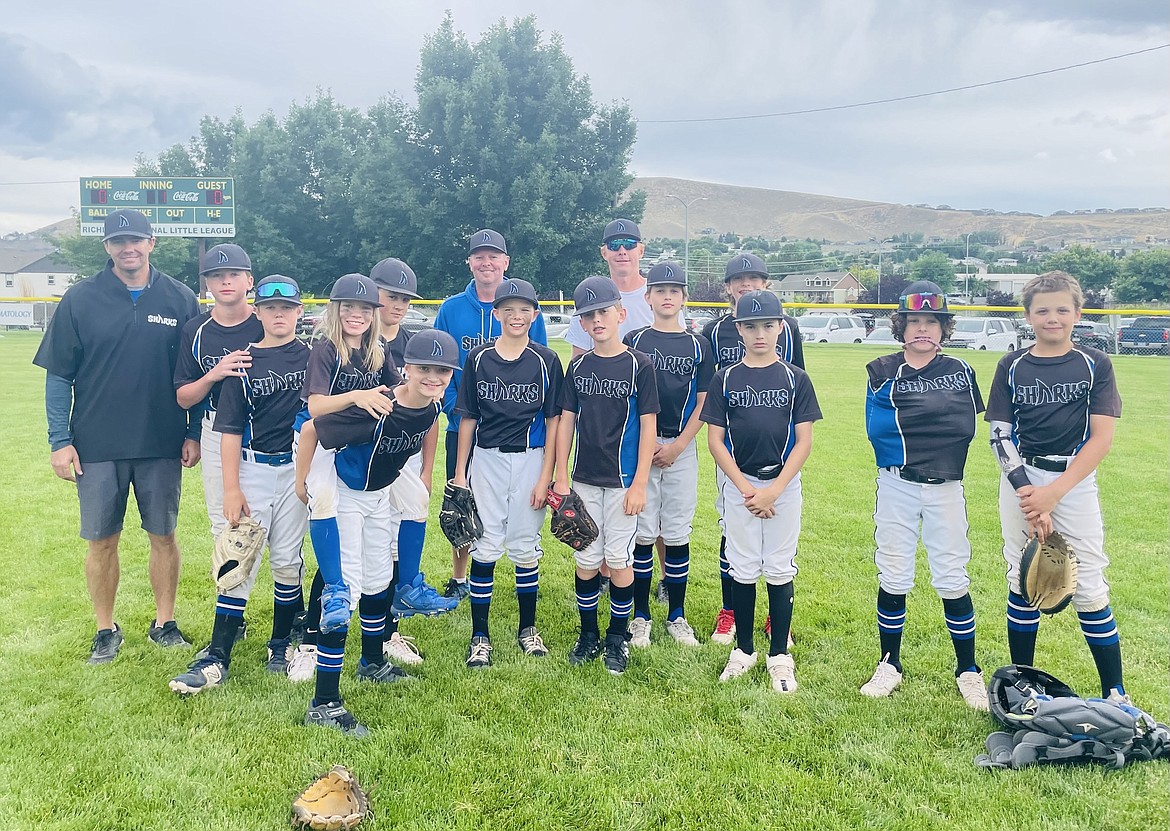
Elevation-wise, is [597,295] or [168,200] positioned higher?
[168,200]

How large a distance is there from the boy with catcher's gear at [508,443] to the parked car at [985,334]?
22.8 m

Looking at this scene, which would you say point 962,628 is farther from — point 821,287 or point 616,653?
point 821,287

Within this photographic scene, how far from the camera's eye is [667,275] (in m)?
4.28

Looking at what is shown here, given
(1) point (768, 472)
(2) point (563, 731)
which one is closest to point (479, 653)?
(2) point (563, 731)

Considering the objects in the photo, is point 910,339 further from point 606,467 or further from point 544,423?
point 544,423

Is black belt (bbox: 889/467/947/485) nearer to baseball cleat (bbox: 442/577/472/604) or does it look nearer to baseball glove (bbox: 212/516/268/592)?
baseball cleat (bbox: 442/577/472/604)

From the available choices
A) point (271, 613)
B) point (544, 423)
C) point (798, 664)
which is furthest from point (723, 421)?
point (271, 613)

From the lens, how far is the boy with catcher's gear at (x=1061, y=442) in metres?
3.29

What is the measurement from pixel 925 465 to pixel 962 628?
805 mm

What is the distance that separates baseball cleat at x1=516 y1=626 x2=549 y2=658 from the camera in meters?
4.11

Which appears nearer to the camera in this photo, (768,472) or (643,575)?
(768,472)

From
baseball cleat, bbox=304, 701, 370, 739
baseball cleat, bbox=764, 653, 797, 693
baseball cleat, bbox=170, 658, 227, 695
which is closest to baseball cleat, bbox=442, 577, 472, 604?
baseball cleat, bbox=170, 658, 227, 695

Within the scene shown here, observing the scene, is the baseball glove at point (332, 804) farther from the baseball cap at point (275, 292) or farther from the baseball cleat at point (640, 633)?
the baseball cap at point (275, 292)

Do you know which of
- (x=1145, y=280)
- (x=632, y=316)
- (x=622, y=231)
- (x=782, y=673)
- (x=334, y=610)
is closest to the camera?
(x=334, y=610)
